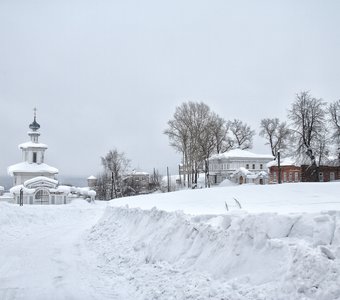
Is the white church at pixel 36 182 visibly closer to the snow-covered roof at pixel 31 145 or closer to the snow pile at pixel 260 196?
the snow-covered roof at pixel 31 145

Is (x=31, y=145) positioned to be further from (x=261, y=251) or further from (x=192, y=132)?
(x=261, y=251)

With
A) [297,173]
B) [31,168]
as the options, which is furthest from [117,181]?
[297,173]

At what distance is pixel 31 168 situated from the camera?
6184cm

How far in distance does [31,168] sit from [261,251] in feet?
195

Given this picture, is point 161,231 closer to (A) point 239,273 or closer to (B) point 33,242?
(A) point 239,273

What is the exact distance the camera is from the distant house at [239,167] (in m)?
73.1

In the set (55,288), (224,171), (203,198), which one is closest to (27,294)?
(55,288)

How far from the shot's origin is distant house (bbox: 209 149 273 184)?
73062mm

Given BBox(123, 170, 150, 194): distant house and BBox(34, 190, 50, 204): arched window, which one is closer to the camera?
BBox(34, 190, 50, 204): arched window

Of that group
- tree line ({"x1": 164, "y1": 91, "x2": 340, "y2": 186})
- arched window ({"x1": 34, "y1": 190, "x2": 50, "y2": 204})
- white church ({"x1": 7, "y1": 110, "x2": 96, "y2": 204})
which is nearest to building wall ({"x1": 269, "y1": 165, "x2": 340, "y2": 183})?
tree line ({"x1": 164, "y1": 91, "x2": 340, "y2": 186})

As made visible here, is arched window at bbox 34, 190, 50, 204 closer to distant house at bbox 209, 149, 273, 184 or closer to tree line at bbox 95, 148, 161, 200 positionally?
tree line at bbox 95, 148, 161, 200

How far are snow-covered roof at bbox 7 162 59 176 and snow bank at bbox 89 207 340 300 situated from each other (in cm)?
5387

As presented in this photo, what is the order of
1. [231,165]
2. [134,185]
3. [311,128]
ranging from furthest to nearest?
[231,165] → [134,185] → [311,128]

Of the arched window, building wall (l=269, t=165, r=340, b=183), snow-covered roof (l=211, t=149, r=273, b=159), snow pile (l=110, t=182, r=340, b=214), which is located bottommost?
the arched window
